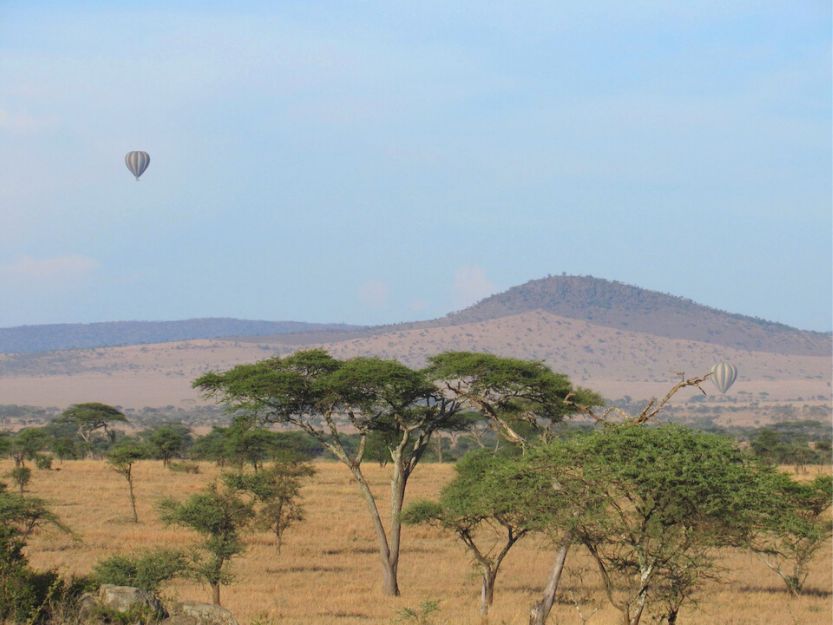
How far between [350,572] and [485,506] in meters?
10.9

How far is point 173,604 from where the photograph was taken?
13.7 metres

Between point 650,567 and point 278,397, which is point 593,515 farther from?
point 278,397

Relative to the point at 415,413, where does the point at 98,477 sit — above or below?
below

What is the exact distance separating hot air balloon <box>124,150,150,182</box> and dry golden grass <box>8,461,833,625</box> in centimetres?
2891

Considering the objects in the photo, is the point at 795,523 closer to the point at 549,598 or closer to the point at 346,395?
the point at 549,598

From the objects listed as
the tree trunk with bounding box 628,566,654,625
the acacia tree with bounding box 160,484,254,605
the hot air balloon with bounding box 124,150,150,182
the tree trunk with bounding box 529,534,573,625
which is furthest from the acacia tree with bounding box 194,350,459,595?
the hot air balloon with bounding box 124,150,150,182

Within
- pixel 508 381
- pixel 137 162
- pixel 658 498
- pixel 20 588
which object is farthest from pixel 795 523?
pixel 137 162

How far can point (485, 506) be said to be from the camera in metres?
18.5

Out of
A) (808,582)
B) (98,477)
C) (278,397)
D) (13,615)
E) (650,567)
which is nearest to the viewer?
(13,615)

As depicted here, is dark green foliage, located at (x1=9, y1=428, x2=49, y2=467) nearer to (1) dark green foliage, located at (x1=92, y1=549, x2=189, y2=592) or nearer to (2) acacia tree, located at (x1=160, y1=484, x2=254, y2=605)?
(2) acacia tree, located at (x1=160, y1=484, x2=254, y2=605)

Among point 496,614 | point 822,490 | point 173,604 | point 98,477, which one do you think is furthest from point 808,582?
point 98,477

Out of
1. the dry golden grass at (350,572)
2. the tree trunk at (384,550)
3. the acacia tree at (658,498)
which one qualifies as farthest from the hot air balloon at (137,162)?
the acacia tree at (658,498)

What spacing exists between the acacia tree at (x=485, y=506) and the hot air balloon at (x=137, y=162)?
4670 centimetres

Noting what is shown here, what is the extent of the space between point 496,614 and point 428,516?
311 inches
